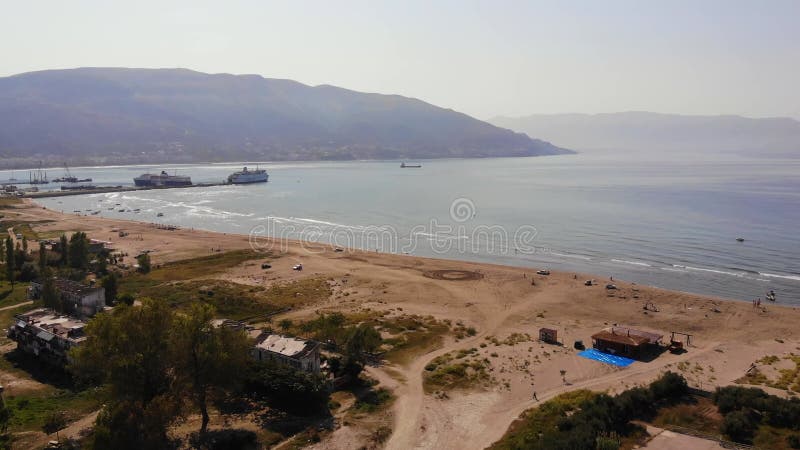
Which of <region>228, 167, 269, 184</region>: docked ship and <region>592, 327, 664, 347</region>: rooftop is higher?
<region>228, 167, 269, 184</region>: docked ship

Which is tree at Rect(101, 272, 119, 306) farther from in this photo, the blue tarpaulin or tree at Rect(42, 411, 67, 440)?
the blue tarpaulin

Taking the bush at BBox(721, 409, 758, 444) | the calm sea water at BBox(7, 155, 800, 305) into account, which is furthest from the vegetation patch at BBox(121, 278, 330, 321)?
the bush at BBox(721, 409, 758, 444)

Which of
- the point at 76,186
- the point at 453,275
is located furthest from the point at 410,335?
the point at 76,186

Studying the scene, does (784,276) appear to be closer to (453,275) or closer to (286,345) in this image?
(453,275)

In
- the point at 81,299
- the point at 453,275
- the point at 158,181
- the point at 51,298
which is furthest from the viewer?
the point at 158,181

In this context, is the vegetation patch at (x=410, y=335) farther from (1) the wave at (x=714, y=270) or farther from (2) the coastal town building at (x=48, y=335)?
(1) the wave at (x=714, y=270)

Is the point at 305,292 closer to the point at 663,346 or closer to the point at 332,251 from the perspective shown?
the point at 332,251

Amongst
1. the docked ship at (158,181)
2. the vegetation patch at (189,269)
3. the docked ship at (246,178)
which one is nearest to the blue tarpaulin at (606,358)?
the vegetation patch at (189,269)
